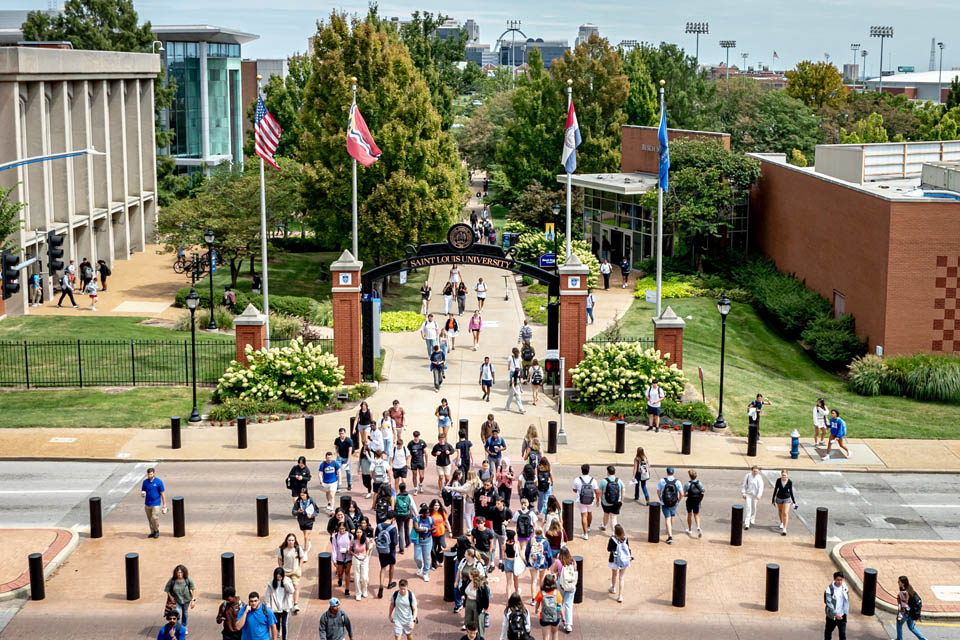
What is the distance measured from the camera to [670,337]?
33.7m

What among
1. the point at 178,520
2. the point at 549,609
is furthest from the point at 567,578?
the point at 178,520

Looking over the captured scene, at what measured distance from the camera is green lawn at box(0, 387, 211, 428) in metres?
31.3

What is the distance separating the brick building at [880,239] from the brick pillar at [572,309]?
1157 centimetres

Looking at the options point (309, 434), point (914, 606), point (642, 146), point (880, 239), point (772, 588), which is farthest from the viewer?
point (642, 146)

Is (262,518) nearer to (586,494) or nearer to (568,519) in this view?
(568,519)

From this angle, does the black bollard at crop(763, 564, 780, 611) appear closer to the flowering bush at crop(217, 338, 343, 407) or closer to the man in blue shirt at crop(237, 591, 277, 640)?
the man in blue shirt at crop(237, 591, 277, 640)

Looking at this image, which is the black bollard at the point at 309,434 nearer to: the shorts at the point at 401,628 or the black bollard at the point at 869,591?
the shorts at the point at 401,628

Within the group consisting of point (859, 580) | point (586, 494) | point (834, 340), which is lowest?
point (859, 580)

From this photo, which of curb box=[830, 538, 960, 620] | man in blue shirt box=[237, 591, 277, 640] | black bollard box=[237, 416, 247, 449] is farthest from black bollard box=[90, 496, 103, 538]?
curb box=[830, 538, 960, 620]

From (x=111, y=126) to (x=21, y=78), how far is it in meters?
14.9

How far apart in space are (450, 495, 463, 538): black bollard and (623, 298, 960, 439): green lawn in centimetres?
1116

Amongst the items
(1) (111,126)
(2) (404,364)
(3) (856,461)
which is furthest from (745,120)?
(3) (856,461)

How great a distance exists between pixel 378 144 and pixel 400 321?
8.27m

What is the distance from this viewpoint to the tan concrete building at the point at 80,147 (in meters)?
46.3
